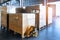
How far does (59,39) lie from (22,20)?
1178 mm

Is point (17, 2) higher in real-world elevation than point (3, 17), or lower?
higher

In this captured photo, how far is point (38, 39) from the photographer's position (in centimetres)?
317

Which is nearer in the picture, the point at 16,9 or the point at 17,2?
the point at 16,9

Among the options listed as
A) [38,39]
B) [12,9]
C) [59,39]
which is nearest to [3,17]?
[12,9]

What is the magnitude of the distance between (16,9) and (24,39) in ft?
6.94

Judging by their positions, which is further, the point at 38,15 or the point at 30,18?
the point at 38,15

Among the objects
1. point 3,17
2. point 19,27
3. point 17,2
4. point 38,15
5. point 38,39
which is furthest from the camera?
point 17,2

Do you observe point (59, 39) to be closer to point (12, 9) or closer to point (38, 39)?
point (38, 39)

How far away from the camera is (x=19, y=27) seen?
343 centimetres

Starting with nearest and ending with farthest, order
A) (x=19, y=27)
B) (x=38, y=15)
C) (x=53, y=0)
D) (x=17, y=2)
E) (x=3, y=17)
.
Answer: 1. (x=19, y=27)
2. (x=38, y=15)
3. (x=3, y=17)
4. (x=17, y=2)
5. (x=53, y=0)

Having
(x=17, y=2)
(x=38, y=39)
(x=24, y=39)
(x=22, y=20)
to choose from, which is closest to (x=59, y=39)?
(x=38, y=39)

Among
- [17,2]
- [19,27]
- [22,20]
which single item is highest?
[17,2]

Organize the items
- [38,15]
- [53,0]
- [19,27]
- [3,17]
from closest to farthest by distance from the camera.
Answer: [19,27] → [38,15] → [3,17] → [53,0]

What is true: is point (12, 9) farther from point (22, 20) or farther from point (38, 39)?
point (38, 39)
